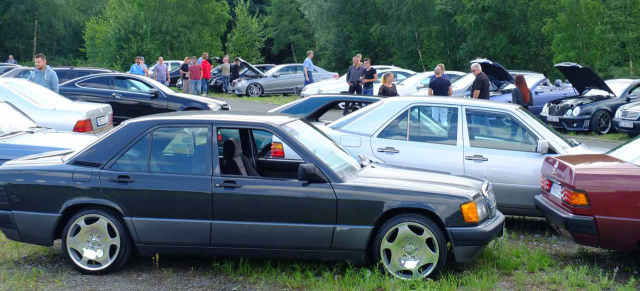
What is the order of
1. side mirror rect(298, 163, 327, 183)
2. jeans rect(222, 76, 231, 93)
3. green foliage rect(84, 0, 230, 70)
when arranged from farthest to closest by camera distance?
green foliage rect(84, 0, 230, 70)
jeans rect(222, 76, 231, 93)
side mirror rect(298, 163, 327, 183)

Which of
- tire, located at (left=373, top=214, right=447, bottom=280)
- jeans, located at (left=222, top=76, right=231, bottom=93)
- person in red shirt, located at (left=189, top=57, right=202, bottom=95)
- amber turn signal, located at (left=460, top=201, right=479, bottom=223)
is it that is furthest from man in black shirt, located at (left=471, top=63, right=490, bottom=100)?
jeans, located at (left=222, top=76, right=231, bottom=93)

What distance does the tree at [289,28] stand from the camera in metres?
57.0

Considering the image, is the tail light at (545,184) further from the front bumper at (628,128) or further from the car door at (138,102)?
the car door at (138,102)

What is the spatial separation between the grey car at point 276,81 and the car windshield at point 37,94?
18.1 m

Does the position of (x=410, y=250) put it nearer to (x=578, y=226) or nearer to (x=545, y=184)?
(x=578, y=226)

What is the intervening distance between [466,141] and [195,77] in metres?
19.5

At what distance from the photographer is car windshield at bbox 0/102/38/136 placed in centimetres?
976

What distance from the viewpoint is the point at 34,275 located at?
6.28m

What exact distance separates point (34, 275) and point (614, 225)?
5023 millimetres

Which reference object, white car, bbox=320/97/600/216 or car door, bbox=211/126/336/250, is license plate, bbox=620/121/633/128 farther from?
car door, bbox=211/126/336/250

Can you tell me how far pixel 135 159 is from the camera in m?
6.23

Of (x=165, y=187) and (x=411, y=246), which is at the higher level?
(x=165, y=187)

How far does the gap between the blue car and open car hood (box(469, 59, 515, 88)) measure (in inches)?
398

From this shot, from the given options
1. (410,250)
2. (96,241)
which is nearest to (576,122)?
(410,250)
